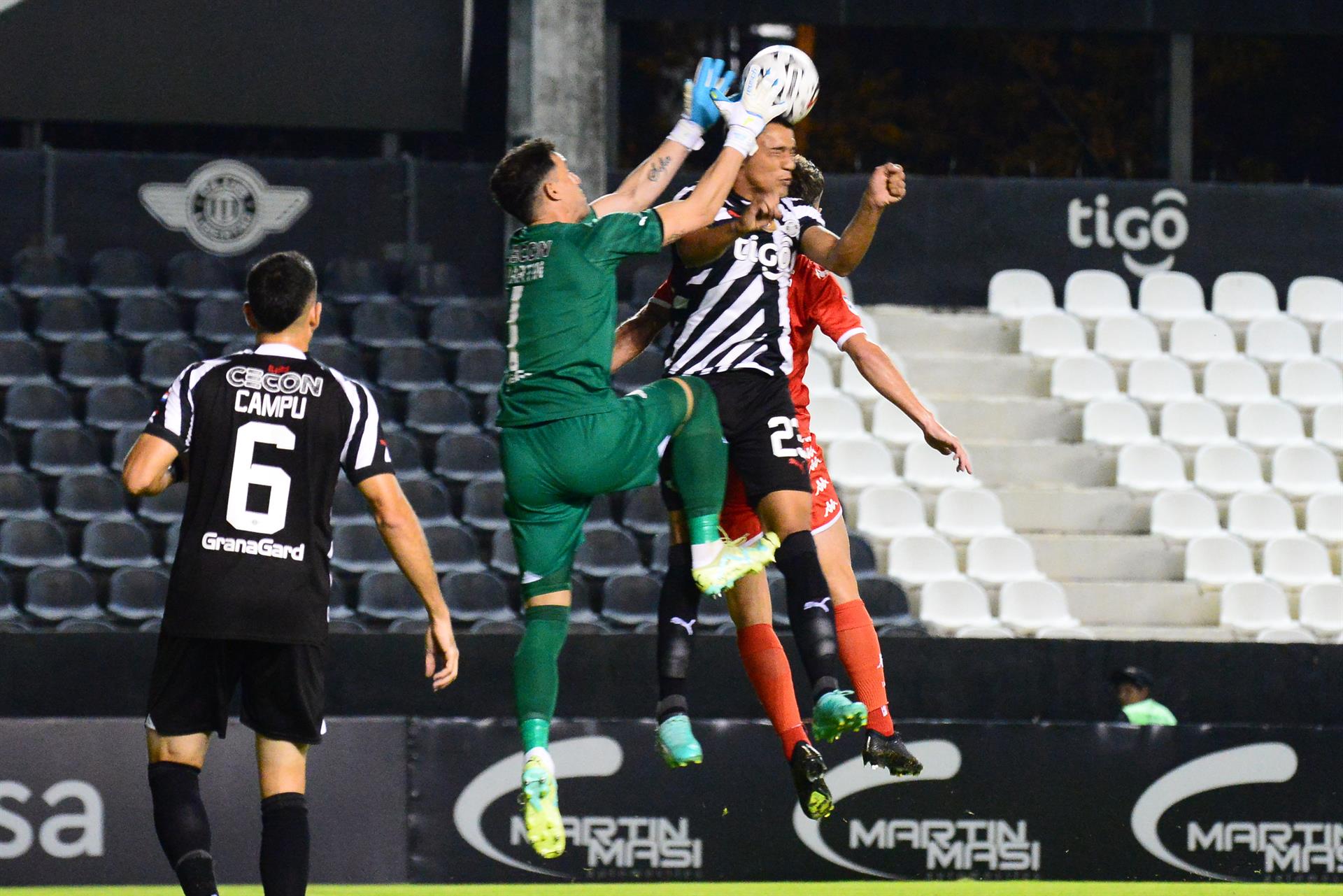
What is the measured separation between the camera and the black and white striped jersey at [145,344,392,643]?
5.16 m

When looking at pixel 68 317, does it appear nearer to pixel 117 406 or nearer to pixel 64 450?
pixel 117 406

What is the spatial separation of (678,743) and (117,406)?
5.91 metres

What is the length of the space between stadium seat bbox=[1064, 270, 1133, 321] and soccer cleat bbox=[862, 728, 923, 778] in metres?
7.20

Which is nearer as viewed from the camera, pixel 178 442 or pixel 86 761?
pixel 178 442

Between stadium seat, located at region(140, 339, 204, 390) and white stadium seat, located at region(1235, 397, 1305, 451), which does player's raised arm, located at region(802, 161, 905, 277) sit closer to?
stadium seat, located at region(140, 339, 204, 390)

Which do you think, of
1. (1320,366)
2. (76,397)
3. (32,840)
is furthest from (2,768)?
(1320,366)

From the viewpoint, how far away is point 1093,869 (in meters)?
8.59

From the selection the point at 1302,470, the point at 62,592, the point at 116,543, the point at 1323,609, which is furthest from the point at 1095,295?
the point at 62,592

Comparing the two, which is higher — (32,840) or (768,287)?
(768,287)

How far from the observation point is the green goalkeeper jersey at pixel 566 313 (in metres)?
5.56

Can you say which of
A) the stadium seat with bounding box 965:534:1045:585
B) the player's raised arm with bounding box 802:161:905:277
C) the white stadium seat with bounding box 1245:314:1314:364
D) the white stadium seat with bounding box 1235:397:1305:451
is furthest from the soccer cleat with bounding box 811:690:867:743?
the white stadium seat with bounding box 1245:314:1314:364

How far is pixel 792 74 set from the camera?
5.77 metres

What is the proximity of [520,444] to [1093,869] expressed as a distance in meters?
4.24

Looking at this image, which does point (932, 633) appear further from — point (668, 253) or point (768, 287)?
point (768, 287)
